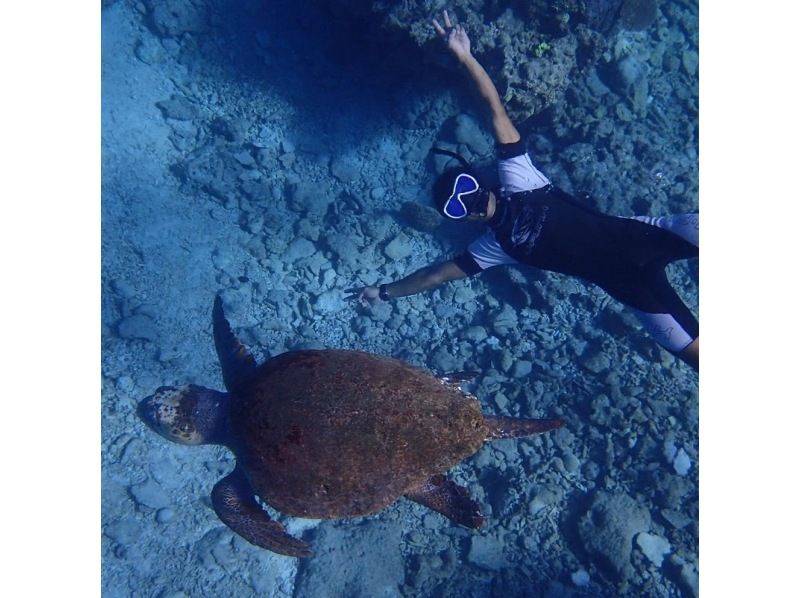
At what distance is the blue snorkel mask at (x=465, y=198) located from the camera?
11.6ft

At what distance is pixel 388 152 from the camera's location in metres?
5.33

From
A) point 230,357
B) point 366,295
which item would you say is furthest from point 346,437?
point 366,295

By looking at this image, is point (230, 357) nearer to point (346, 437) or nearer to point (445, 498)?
point (346, 437)

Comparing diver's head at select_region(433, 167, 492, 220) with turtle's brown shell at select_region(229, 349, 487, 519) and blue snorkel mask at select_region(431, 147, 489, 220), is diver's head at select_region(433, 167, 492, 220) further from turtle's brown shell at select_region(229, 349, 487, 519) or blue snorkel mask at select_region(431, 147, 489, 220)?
turtle's brown shell at select_region(229, 349, 487, 519)

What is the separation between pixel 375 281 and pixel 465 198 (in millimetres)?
1761

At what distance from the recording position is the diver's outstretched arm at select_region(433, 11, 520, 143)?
4.36 meters

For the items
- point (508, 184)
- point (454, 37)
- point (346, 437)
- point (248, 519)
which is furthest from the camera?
point (454, 37)

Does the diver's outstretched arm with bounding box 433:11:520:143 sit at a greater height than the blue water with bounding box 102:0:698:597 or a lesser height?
greater

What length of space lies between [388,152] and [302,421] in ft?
11.7

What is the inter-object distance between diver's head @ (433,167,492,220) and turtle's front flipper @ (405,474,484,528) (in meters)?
1.95

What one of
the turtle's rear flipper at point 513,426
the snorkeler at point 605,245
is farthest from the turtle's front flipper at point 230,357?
the snorkeler at point 605,245

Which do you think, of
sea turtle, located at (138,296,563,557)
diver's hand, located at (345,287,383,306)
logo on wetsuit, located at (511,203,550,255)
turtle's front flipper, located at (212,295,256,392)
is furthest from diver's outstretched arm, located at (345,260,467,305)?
sea turtle, located at (138,296,563,557)

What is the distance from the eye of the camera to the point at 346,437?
2.70 meters

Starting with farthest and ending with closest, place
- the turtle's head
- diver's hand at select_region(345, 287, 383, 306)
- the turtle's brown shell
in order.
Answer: diver's hand at select_region(345, 287, 383, 306), the turtle's head, the turtle's brown shell
